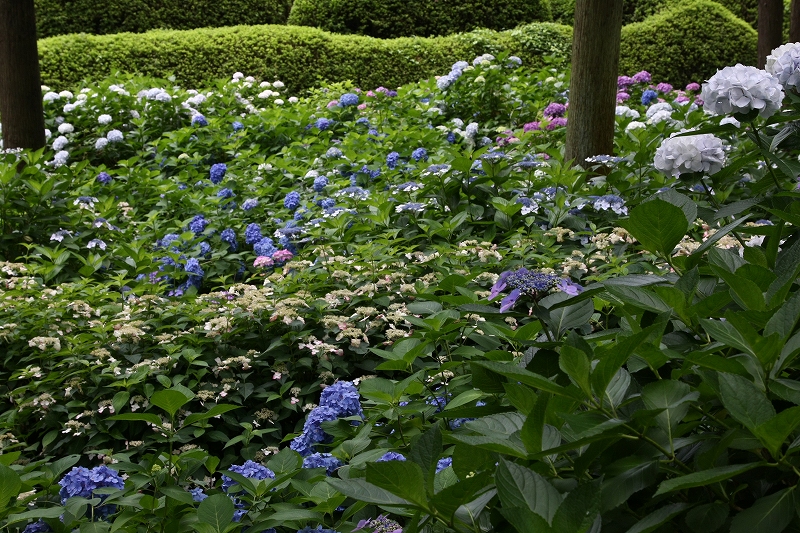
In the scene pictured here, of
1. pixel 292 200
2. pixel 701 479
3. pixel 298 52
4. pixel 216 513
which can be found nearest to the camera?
pixel 701 479

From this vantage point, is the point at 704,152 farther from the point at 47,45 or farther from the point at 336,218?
the point at 47,45

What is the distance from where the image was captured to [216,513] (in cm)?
153

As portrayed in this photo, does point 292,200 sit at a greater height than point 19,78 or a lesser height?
lesser

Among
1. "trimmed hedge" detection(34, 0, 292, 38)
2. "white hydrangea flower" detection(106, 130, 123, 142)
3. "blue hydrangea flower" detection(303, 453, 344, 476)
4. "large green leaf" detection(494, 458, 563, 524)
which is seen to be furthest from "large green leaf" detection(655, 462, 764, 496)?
"trimmed hedge" detection(34, 0, 292, 38)

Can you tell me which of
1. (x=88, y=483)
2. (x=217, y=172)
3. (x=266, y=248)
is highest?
(x=88, y=483)

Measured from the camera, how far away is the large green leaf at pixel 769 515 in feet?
2.55

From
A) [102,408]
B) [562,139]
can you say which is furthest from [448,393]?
[562,139]

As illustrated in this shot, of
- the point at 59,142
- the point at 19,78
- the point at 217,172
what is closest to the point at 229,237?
the point at 217,172

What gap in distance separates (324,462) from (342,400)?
233 mm

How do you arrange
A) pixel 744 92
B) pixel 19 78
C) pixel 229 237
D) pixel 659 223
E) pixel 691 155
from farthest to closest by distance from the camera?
pixel 19 78 → pixel 229 237 → pixel 691 155 → pixel 744 92 → pixel 659 223

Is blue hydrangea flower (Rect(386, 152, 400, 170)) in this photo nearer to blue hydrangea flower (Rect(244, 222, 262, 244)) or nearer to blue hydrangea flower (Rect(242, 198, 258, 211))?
blue hydrangea flower (Rect(242, 198, 258, 211))

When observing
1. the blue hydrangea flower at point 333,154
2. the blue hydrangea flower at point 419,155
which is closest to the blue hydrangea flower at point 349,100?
the blue hydrangea flower at point 333,154

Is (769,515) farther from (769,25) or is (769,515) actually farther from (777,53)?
(769,25)

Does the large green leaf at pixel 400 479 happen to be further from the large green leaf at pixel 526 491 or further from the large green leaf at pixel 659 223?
the large green leaf at pixel 659 223
